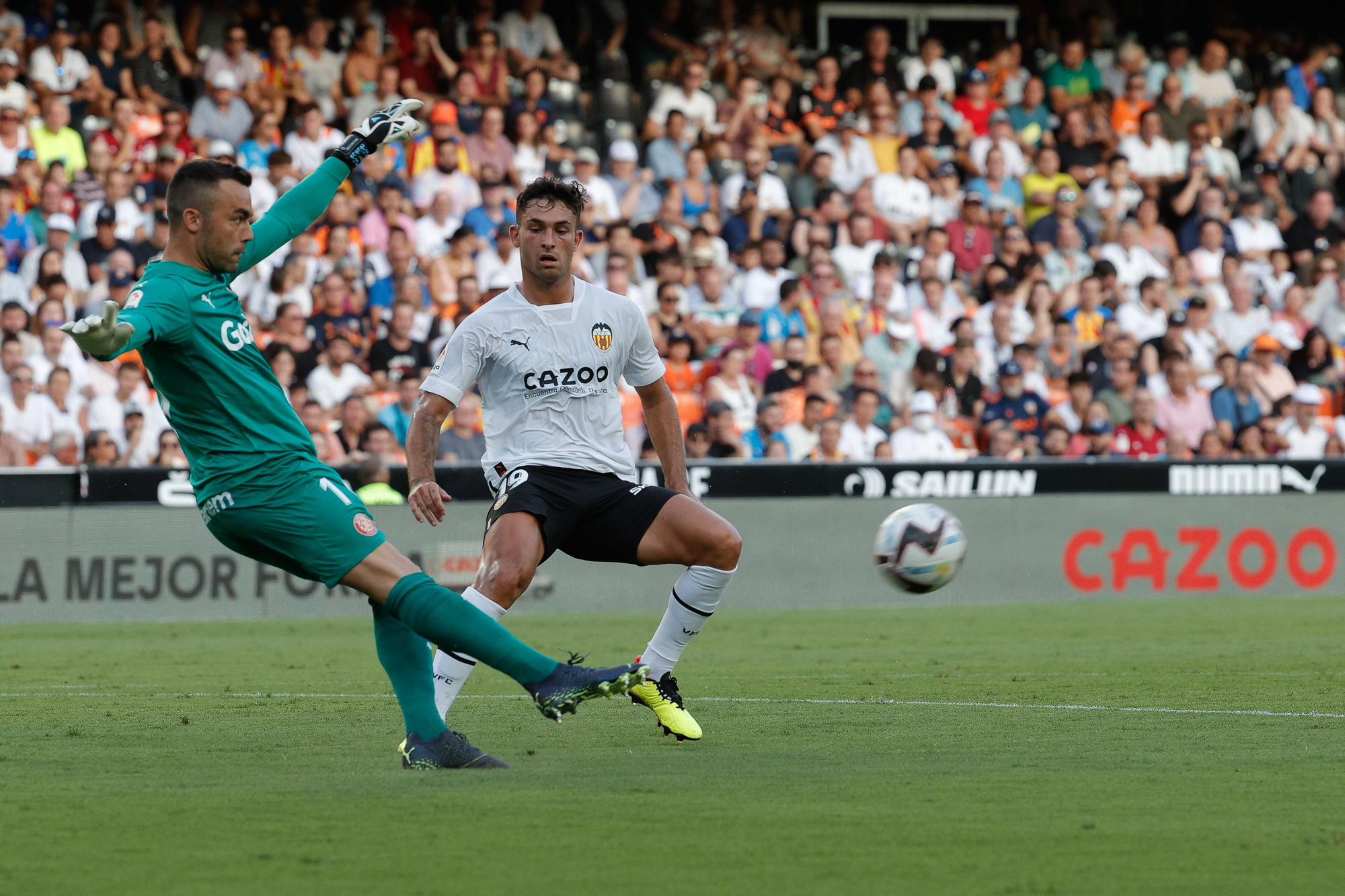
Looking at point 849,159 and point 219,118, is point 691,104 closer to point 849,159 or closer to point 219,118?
point 849,159

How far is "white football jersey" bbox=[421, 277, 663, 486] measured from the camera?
7.11 m

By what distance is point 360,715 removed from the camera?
7750mm

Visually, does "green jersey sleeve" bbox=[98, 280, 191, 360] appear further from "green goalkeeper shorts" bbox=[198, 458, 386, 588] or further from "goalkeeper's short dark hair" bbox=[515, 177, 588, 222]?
"goalkeeper's short dark hair" bbox=[515, 177, 588, 222]

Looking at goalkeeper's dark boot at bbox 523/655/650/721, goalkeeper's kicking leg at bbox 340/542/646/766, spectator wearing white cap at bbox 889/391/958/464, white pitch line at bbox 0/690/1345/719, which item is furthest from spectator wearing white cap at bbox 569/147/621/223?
goalkeeper's dark boot at bbox 523/655/650/721

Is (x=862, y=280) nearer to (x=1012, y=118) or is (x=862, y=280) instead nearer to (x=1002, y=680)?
(x=1012, y=118)

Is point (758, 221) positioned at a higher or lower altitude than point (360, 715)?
higher

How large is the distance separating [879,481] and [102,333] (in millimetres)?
10949

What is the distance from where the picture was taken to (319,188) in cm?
650

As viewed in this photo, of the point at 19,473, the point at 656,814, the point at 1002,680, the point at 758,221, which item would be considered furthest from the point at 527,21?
the point at 656,814

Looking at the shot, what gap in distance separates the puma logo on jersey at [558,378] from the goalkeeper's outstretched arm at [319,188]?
1064 millimetres

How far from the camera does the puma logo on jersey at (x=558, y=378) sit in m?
7.13

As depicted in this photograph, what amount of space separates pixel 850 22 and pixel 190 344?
19.0 meters

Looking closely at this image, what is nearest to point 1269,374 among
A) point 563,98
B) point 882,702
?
point 563,98

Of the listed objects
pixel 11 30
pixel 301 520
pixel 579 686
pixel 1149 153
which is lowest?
pixel 579 686
